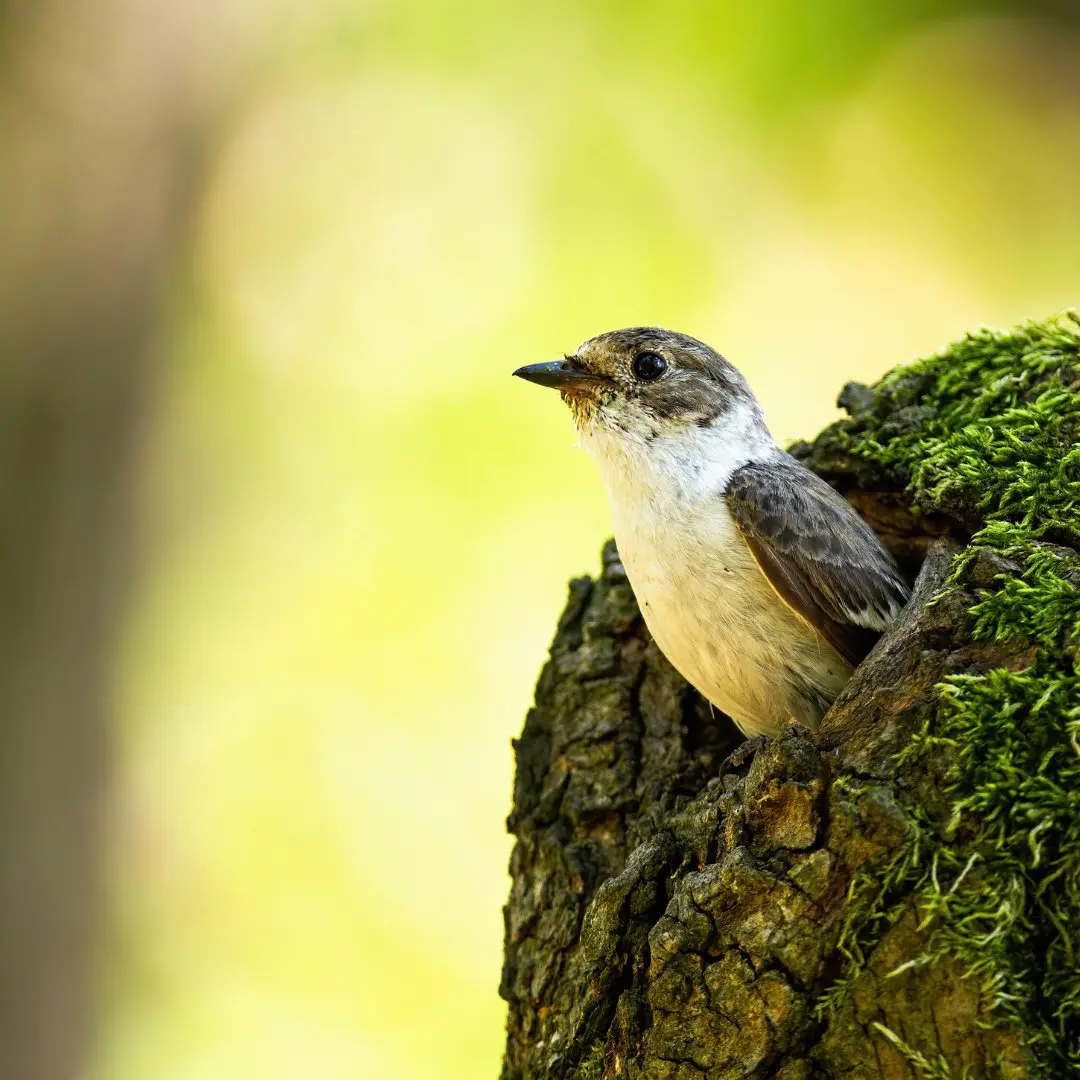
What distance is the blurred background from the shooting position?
10500mm

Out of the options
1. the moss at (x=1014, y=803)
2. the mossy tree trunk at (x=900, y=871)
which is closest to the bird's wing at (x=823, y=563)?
the mossy tree trunk at (x=900, y=871)

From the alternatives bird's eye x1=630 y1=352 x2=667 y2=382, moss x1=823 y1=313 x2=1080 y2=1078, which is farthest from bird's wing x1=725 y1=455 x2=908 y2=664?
bird's eye x1=630 y1=352 x2=667 y2=382

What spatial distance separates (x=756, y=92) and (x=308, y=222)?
449 cm

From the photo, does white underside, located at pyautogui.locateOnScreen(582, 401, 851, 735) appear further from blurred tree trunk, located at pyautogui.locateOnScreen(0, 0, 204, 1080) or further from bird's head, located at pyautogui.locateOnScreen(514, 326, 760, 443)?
blurred tree trunk, located at pyautogui.locateOnScreen(0, 0, 204, 1080)

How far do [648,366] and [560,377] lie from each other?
406mm

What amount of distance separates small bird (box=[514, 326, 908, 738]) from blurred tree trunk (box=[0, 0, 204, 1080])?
13.3 feet

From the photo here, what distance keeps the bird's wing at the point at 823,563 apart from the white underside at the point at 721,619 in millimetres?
63

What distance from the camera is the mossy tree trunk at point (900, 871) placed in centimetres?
314

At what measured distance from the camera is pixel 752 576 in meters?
4.71

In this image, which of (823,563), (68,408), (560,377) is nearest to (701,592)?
(823,563)

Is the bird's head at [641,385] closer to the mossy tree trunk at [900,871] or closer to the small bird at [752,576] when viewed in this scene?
the small bird at [752,576]

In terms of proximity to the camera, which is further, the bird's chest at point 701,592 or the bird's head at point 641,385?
the bird's head at point 641,385

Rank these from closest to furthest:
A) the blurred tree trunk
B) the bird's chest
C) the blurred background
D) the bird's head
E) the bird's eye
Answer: the bird's chest
the bird's head
the bird's eye
the blurred tree trunk
the blurred background

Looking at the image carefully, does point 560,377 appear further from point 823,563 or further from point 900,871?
point 900,871
